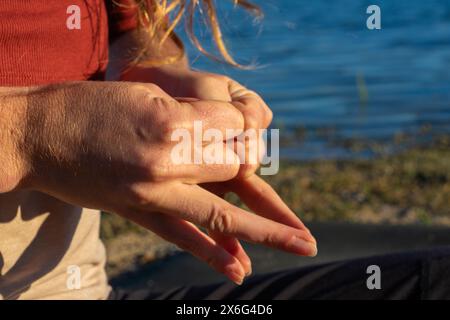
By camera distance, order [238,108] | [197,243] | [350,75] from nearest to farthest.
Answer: [197,243], [238,108], [350,75]

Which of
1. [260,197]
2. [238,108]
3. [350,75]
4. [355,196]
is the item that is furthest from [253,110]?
[350,75]

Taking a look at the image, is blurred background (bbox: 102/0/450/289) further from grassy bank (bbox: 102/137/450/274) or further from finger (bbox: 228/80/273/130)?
finger (bbox: 228/80/273/130)

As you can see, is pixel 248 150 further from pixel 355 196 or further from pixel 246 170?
pixel 355 196

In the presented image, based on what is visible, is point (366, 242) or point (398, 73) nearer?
point (366, 242)

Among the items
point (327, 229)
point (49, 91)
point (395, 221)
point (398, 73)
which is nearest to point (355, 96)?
point (398, 73)

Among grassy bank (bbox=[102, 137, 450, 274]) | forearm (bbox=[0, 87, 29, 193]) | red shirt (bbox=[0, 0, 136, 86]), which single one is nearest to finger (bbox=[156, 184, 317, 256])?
forearm (bbox=[0, 87, 29, 193])

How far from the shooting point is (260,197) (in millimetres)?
1378

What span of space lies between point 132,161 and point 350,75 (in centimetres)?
893

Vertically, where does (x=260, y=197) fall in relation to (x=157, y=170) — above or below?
below

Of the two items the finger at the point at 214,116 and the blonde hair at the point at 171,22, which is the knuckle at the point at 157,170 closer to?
the finger at the point at 214,116

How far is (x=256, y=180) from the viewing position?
1.38m

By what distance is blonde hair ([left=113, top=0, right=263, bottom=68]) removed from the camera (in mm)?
1831
